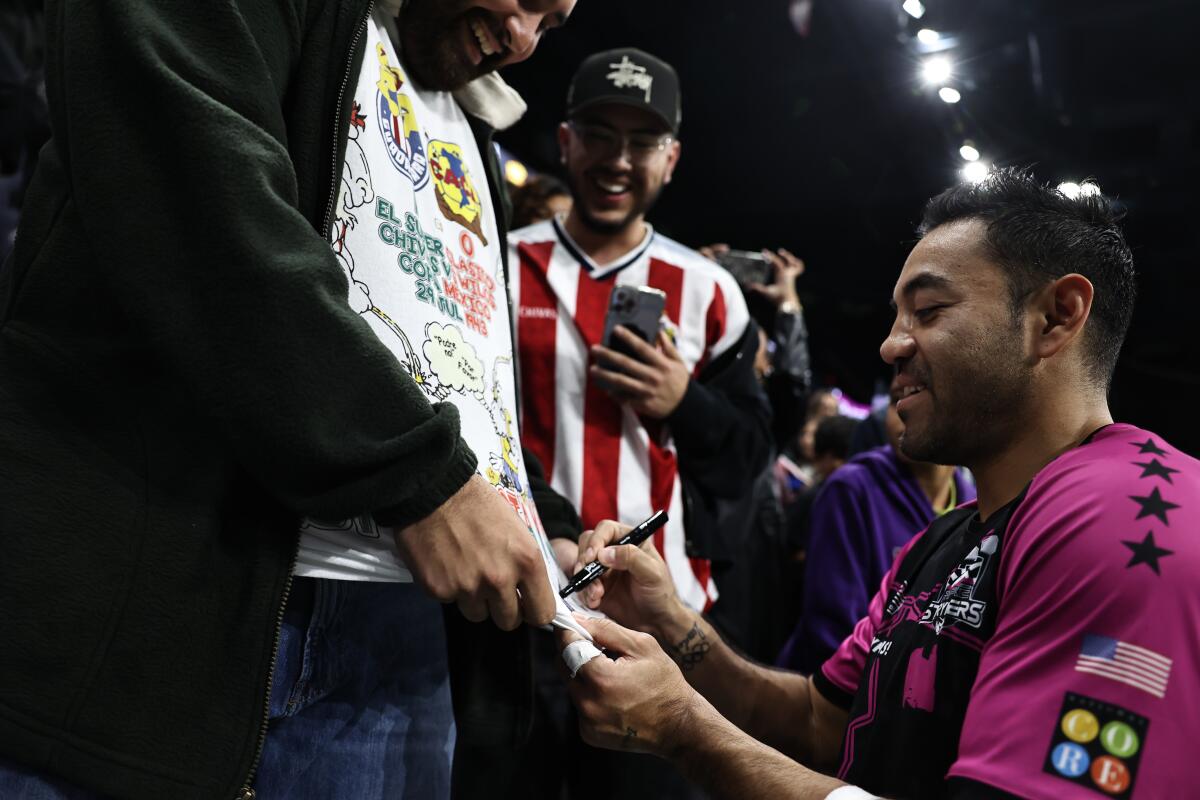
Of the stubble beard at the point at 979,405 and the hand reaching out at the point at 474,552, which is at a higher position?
the stubble beard at the point at 979,405

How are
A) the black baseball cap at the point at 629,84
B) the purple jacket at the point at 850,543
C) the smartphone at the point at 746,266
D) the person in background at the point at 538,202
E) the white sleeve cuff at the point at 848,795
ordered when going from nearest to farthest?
the white sleeve cuff at the point at 848,795
the black baseball cap at the point at 629,84
the purple jacket at the point at 850,543
the person in background at the point at 538,202
the smartphone at the point at 746,266

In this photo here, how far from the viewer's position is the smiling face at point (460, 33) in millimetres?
1164

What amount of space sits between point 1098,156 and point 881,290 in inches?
114

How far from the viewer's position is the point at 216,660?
866 millimetres

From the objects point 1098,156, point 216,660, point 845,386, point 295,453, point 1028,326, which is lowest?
point 845,386

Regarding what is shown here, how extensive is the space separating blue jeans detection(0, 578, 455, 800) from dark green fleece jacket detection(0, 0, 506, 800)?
0.10 m

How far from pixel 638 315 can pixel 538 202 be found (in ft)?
3.20

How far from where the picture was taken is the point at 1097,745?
86cm

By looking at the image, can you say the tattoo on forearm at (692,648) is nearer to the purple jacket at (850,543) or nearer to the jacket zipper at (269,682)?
the jacket zipper at (269,682)

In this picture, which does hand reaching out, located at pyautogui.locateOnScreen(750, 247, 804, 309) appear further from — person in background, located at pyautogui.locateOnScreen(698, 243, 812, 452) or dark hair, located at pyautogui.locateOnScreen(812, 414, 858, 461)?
dark hair, located at pyautogui.locateOnScreen(812, 414, 858, 461)

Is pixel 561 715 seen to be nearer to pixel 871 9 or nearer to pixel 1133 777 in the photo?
pixel 1133 777

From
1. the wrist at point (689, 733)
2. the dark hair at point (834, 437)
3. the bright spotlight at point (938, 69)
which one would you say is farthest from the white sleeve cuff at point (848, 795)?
the bright spotlight at point (938, 69)

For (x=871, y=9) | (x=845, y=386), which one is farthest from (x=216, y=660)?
(x=845, y=386)

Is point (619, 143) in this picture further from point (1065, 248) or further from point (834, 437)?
point (834, 437)
